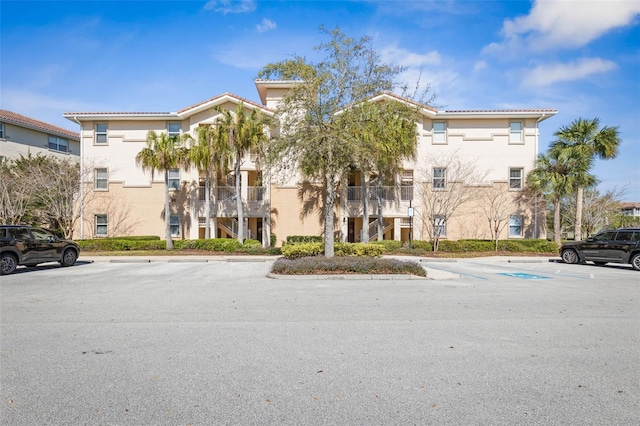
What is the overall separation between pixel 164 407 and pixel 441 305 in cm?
648

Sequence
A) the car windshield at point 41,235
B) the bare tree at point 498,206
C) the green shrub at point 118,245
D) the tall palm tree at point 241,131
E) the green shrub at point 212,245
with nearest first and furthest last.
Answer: the car windshield at point 41,235
the tall palm tree at point 241,131
the green shrub at point 212,245
the green shrub at point 118,245
the bare tree at point 498,206

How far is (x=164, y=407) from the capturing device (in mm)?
3744

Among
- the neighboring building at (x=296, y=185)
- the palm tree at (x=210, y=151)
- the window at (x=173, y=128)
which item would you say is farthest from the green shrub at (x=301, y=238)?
the window at (x=173, y=128)

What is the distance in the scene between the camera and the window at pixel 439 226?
2381cm

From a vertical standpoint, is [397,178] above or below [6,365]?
above

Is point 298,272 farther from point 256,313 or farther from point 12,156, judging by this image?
point 12,156

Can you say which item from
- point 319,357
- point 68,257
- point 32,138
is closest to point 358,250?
point 319,357

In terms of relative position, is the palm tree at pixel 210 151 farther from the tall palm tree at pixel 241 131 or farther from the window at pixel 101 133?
the window at pixel 101 133

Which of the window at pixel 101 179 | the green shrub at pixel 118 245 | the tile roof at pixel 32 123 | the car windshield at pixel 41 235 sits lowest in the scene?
the green shrub at pixel 118 245

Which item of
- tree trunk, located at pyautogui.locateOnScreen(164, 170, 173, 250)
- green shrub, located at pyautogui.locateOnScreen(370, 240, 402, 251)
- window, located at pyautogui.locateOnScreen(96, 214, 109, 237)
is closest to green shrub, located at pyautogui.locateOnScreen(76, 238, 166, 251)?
tree trunk, located at pyautogui.locateOnScreen(164, 170, 173, 250)

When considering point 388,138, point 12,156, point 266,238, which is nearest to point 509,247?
point 388,138

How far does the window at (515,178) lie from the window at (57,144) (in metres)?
37.9

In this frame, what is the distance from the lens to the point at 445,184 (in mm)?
26109

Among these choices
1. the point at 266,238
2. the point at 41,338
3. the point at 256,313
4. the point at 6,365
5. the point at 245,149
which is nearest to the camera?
the point at 6,365
